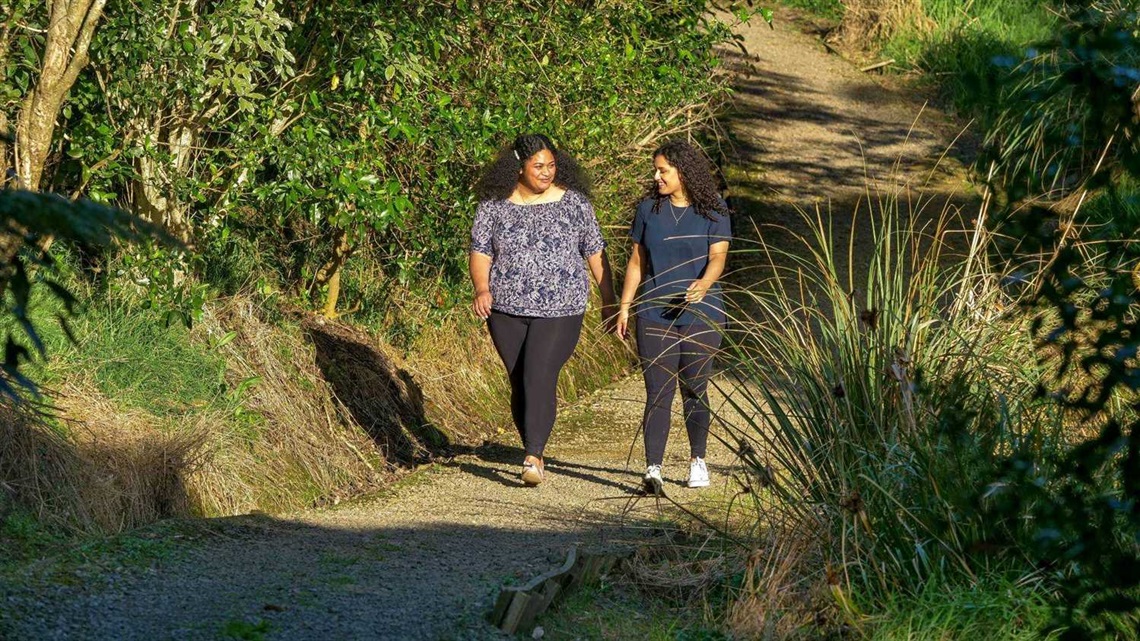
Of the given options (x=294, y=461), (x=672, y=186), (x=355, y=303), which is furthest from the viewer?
(x=355, y=303)

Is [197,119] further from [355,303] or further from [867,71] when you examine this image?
[867,71]

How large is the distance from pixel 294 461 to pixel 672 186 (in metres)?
2.53

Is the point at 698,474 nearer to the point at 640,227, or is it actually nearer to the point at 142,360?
the point at 640,227

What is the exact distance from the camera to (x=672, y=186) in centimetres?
743

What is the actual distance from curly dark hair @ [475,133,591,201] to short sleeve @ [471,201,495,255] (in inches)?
2.8

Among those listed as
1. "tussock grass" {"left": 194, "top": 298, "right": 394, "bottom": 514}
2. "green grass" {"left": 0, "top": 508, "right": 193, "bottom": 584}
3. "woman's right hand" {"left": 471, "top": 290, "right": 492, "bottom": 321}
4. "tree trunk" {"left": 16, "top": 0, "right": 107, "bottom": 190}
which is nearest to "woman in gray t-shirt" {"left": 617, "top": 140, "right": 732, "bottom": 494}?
"woman's right hand" {"left": 471, "top": 290, "right": 492, "bottom": 321}

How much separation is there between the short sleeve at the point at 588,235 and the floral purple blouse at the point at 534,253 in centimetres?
1

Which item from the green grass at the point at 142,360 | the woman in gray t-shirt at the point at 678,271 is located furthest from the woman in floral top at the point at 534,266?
the green grass at the point at 142,360

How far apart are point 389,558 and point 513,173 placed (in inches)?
99.8

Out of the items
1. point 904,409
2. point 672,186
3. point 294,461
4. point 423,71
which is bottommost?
point 294,461

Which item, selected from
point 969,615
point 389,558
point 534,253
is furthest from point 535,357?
point 969,615

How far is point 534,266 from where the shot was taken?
759 cm

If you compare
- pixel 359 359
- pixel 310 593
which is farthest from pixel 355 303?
pixel 310 593

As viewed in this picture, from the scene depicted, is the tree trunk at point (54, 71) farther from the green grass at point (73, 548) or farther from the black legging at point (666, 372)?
the black legging at point (666, 372)
